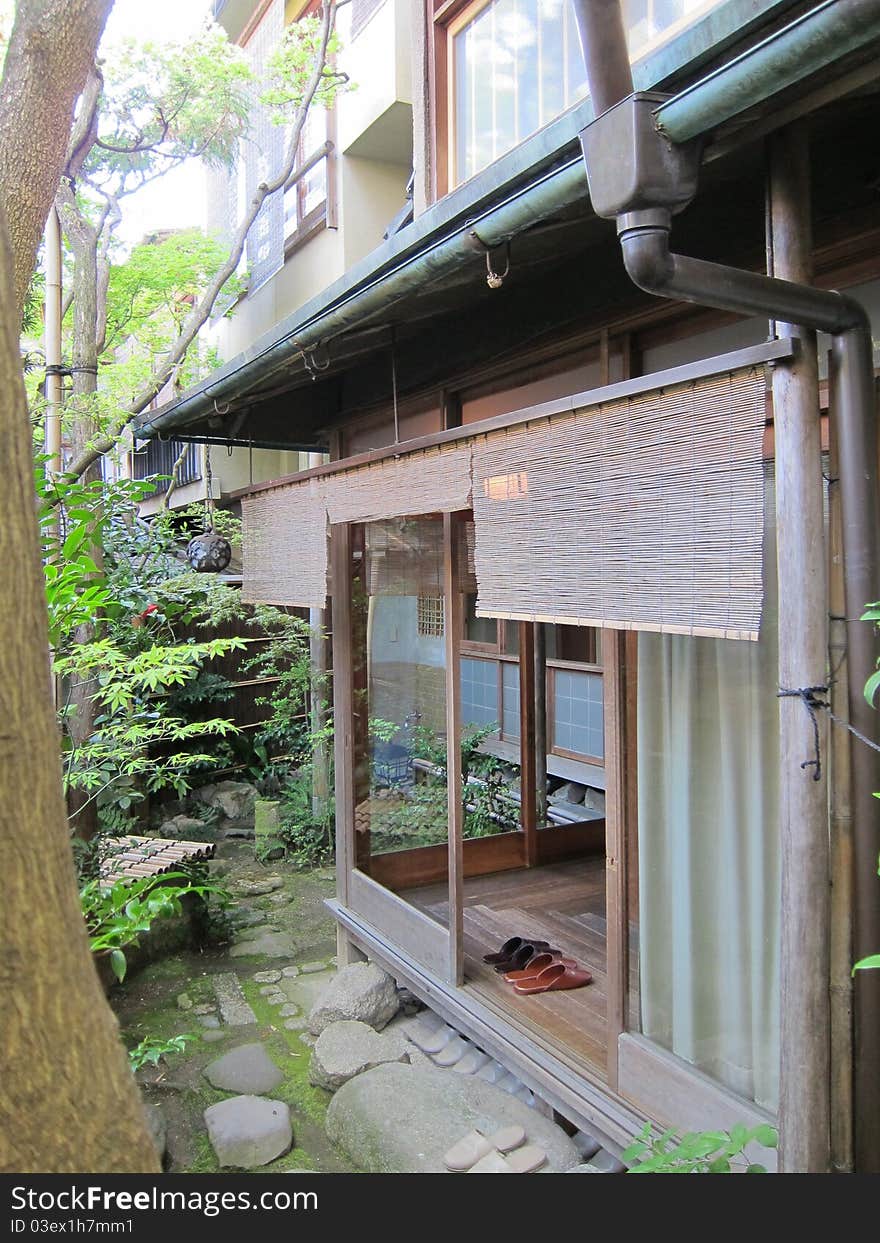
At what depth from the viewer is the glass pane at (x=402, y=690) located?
5363mm

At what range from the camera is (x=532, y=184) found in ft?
9.18

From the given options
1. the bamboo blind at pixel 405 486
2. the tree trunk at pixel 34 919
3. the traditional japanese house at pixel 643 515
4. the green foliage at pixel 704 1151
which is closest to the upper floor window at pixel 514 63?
the traditional japanese house at pixel 643 515

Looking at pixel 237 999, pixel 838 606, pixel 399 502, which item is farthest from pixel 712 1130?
pixel 237 999

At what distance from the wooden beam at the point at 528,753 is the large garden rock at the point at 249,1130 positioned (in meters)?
3.03

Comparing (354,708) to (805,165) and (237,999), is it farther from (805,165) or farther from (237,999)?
(805,165)

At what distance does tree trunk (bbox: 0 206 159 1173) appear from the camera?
1.16 m

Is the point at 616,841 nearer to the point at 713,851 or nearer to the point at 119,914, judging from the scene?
the point at 713,851

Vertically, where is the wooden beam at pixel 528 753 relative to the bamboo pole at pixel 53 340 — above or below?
below

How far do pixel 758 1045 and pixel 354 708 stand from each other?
12.6ft

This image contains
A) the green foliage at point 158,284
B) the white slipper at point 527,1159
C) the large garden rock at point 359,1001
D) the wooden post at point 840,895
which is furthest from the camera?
the green foliage at point 158,284

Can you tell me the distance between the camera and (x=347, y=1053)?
488 cm

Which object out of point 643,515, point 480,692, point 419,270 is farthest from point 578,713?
point 643,515

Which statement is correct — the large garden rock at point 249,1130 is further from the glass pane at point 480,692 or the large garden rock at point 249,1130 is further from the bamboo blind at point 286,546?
the glass pane at point 480,692

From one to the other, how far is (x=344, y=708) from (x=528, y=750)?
1623 mm
